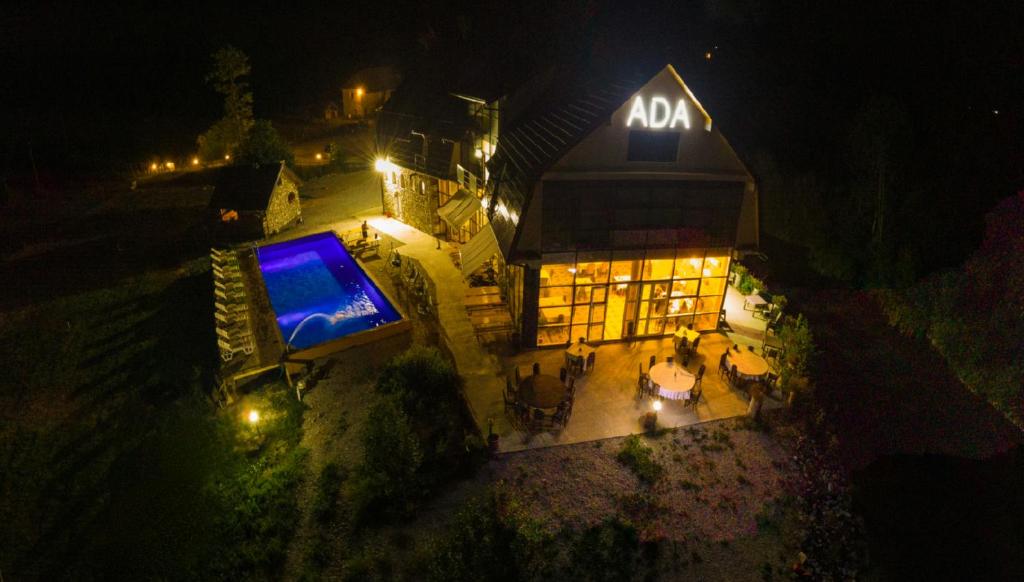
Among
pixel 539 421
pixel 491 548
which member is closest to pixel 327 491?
pixel 491 548

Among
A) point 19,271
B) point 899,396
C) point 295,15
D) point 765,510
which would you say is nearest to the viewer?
point 765,510

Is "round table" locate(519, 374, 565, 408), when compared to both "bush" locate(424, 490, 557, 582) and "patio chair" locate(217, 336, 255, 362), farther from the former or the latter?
"patio chair" locate(217, 336, 255, 362)

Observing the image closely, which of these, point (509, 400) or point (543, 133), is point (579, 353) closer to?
point (509, 400)

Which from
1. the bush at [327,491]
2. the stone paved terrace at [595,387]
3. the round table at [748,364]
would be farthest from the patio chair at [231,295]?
the round table at [748,364]

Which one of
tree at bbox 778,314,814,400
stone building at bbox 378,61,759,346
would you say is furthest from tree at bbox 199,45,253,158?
tree at bbox 778,314,814,400

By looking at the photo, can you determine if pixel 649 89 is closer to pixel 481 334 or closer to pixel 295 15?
pixel 481 334

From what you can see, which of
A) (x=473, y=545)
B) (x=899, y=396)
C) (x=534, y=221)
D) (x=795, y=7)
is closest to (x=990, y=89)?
(x=795, y=7)
